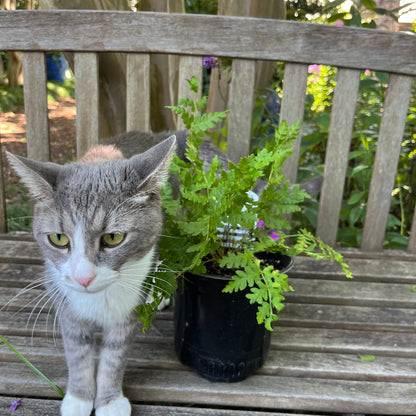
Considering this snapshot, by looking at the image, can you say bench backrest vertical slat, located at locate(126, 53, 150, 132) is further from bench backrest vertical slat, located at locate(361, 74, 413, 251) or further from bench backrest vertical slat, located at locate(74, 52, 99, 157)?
bench backrest vertical slat, located at locate(361, 74, 413, 251)

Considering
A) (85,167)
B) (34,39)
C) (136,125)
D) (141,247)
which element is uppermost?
(34,39)

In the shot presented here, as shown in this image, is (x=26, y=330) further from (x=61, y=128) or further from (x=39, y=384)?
(x=61, y=128)

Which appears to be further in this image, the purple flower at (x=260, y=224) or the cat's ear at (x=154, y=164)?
the purple flower at (x=260, y=224)

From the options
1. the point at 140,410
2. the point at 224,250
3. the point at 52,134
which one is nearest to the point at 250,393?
the point at 140,410

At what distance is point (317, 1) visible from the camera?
410cm

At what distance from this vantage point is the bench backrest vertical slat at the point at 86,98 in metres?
2.01

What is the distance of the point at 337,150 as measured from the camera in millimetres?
2121

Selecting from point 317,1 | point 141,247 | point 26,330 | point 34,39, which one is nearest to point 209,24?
point 34,39

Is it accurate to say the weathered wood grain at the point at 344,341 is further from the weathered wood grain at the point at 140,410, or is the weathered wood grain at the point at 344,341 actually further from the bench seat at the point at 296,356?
the weathered wood grain at the point at 140,410

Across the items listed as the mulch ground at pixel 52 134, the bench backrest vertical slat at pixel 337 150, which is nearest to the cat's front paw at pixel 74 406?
the bench backrest vertical slat at pixel 337 150

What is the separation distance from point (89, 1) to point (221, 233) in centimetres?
163

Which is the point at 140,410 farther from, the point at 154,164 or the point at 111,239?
the point at 154,164

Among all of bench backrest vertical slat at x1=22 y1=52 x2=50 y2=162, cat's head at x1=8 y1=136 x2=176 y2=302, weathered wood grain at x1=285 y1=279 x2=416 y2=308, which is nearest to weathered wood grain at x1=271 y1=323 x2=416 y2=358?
weathered wood grain at x1=285 y1=279 x2=416 y2=308

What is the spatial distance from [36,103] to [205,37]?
0.83 meters
